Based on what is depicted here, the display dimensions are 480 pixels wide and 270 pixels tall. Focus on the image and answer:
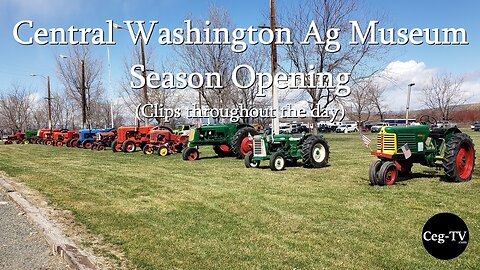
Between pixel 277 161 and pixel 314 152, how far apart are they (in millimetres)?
1304

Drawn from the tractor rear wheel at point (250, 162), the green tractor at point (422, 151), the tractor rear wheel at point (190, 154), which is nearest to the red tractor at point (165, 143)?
the tractor rear wheel at point (190, 154)

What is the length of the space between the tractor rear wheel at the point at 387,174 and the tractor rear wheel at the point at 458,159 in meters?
1.16

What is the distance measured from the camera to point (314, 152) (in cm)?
1248

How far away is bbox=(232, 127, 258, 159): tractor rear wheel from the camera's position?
51.1 feet

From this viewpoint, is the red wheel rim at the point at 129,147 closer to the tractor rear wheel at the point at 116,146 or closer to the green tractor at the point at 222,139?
the tractor rear wheel at the point at 116,146

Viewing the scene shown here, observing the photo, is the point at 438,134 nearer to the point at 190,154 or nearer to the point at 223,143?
the point at 223,143

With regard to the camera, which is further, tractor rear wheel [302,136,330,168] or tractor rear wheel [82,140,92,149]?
tractor rear wheel [82,140,92,149]

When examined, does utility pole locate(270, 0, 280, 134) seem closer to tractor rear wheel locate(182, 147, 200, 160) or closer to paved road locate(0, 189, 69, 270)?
tractor rear wheel locate(182, 147, 200, 160)

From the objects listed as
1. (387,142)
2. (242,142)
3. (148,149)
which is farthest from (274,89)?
(387,142)

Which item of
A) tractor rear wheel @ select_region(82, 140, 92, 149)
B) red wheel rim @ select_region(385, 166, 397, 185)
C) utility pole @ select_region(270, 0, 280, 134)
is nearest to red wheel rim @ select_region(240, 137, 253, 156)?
utility pole @ select_region(270, 0, 280, 134)

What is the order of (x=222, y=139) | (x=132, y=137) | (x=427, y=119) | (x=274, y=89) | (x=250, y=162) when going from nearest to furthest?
(x=427, y=119)
(x=250, y=162)
(x=222, y=139)
(x=274, y=89)
(x=132, y=137)

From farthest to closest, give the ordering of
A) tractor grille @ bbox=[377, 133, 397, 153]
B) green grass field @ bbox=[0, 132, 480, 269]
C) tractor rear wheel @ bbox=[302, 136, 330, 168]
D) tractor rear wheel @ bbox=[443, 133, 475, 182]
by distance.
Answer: tractor rear wheel @ bbox=[302, 136, 330, 168] → tractor grille @ bbox=[377, 133, 397, 153] → tractor rear wheel @ bbox=[443, 133, 475, 182] → green grass field @ bbox=[0, 132, 480, 269]

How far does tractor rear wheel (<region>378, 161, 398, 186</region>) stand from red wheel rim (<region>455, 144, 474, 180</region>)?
1574 mm

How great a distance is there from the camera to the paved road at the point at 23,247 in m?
→ 4.47
